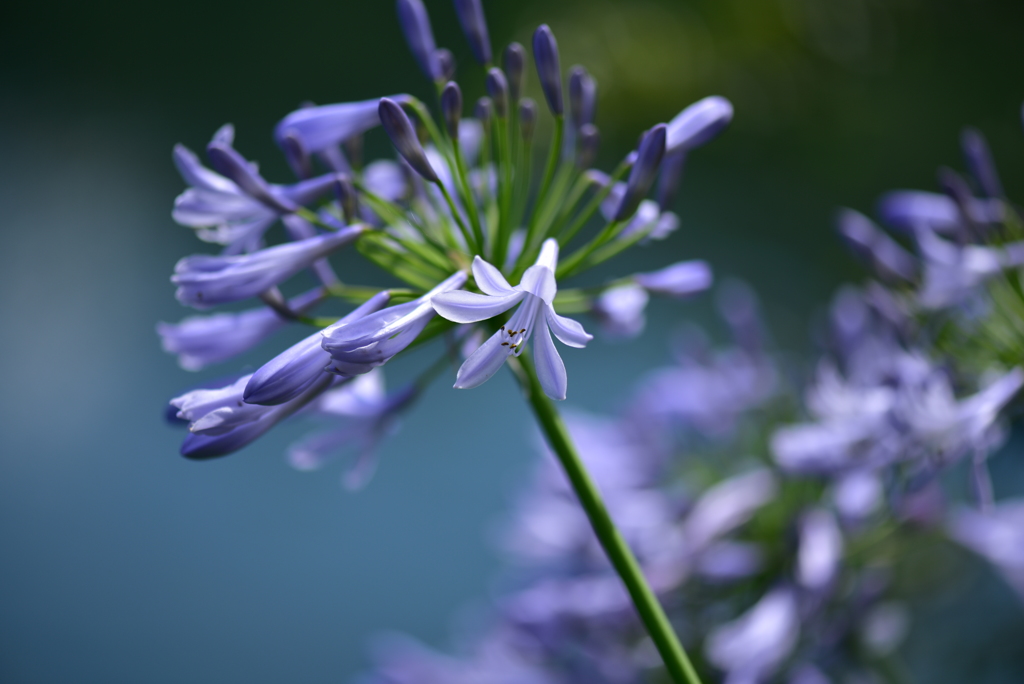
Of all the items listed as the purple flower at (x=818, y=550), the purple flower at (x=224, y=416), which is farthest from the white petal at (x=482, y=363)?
the purple flower at (x=818, y=550)

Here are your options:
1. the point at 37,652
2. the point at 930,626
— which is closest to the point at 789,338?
the point at 930,626

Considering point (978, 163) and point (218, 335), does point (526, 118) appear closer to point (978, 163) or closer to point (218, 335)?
point (218, 335)

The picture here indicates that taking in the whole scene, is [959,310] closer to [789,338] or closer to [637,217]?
[637,217]

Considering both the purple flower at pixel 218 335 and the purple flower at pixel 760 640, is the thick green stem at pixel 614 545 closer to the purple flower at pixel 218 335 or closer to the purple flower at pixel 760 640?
the purple flower at pixel 218 335

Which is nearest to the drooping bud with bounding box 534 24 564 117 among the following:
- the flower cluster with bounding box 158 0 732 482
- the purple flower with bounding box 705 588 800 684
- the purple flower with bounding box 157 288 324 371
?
the flower cluster with bounding box 158 0 732 482

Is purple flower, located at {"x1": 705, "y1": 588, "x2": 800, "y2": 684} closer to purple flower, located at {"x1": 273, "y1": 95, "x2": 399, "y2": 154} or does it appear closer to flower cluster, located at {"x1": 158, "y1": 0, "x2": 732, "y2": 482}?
flower cluster, located at {"x1": 158, "y1": 0, "x2": 732, "y2": 482}

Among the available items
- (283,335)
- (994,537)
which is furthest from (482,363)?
(283,335)

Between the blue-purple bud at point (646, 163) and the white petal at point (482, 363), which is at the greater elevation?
the blue-purple bud at point (646, 163)
